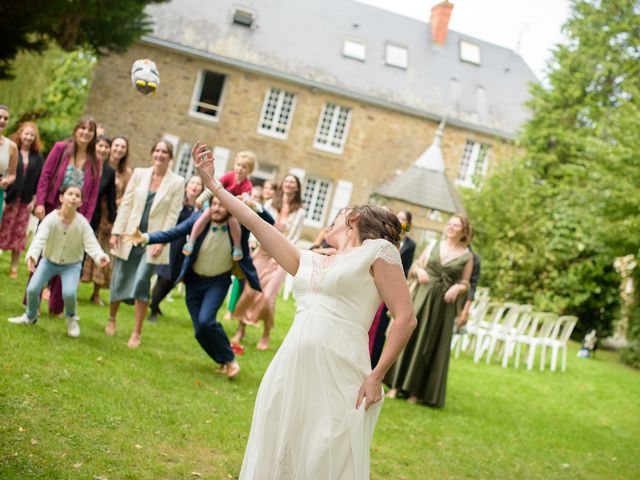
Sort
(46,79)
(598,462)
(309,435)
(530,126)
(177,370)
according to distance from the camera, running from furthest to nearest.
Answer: (530,126)
(46,79)
(598,462)
(177,370)
(309,435)

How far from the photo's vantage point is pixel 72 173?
9359 mm

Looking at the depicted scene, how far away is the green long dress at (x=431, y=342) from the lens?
984 centimetres

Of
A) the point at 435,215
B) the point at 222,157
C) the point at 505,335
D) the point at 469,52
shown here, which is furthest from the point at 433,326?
the point at 469,52

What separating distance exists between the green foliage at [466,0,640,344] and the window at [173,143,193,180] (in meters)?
12.7

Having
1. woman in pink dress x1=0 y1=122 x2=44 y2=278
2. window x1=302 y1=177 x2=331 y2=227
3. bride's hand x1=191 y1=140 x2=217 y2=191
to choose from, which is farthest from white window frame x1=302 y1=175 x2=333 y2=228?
bride's hand x1=191 y1=140 x2=217 y2=191

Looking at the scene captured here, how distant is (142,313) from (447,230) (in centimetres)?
357

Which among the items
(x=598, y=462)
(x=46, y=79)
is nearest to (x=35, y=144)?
(x=598, y=462)

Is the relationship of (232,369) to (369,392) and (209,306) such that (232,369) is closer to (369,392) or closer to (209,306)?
(209,306)

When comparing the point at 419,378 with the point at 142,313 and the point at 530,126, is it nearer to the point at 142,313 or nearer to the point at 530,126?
the point at 142,313

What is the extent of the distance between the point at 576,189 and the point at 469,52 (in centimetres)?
1402

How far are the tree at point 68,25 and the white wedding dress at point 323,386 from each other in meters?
11.7

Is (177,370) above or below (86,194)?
below

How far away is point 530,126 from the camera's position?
103 ft

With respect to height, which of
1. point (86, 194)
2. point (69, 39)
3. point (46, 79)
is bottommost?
point (86, 194)
